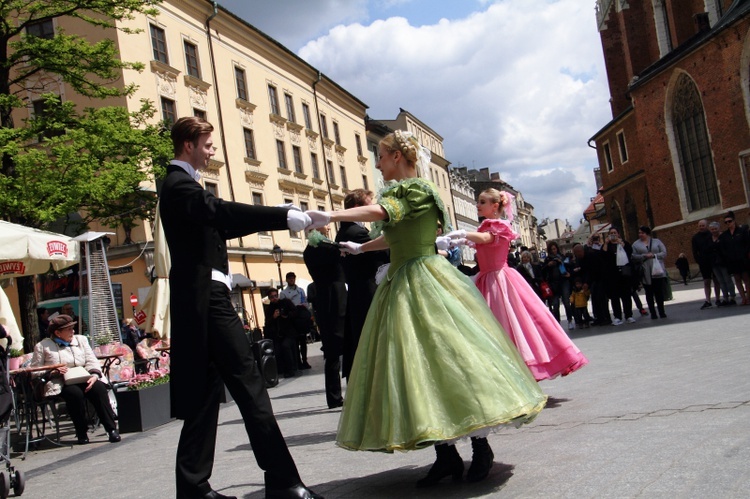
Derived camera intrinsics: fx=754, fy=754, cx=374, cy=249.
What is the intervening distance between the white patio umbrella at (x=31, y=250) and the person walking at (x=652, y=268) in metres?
10.5

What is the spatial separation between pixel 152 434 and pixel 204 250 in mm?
5475

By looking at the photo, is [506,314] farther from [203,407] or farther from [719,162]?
[719,162]

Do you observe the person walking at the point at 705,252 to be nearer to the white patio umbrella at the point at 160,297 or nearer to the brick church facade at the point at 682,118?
the white patio umbrella at the point at 160,297

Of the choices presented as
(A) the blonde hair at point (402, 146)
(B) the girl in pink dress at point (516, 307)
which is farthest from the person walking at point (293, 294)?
(A) the blonde hair at point (402, 146)

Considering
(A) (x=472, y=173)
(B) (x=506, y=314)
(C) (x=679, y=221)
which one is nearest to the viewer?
(B) (x=506, y=314)

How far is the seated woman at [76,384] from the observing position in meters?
8.55

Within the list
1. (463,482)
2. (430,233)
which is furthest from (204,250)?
(463,482)

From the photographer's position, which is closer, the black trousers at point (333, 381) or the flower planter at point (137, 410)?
the black trousers at point (333, 381)

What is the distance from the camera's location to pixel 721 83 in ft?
111

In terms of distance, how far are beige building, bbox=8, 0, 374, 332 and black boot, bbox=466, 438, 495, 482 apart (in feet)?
73.5

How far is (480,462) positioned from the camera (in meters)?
3.99

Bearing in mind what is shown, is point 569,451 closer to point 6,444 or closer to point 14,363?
point 6,444

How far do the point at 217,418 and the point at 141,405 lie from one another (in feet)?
18.7

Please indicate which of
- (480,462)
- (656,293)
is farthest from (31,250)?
(656,293)
